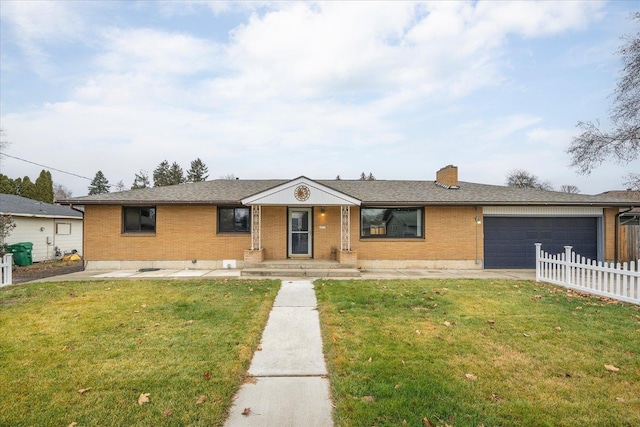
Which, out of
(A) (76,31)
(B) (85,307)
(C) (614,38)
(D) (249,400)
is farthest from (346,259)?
(C) (614,38)

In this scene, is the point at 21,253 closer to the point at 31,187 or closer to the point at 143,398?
the point at 143,398

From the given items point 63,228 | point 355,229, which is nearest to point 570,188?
point 355,229

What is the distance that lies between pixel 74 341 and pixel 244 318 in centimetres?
249

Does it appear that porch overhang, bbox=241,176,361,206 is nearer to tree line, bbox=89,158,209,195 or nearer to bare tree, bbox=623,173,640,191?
bare tree, bbox=623,173,640,191

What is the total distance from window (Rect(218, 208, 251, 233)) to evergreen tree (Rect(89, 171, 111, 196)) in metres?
61.3

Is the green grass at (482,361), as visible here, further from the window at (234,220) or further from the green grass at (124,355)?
the window at (234,220)

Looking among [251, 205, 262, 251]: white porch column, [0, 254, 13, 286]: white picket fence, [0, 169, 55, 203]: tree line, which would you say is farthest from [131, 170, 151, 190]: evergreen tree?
[251, 205, 262, 251]: white porch column

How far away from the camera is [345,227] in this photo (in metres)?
12.3

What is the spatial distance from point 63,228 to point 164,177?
1505 inches

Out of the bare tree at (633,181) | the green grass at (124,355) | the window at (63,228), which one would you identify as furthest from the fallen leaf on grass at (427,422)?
the window at (63,228)

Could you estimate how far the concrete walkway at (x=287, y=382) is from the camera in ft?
8.88

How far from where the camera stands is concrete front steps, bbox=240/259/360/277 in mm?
10734

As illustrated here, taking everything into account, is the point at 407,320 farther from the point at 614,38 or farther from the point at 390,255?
the point at 614,38

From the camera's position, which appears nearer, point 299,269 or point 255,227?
point 299,269
